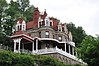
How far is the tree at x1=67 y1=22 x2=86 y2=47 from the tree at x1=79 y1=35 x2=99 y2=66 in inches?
1838

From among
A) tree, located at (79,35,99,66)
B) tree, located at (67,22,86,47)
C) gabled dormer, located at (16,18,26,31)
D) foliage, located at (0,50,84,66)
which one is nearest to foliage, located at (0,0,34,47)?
gabled dormer, located at (16,18,26,31)

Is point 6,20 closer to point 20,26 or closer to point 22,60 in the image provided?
point 20,26

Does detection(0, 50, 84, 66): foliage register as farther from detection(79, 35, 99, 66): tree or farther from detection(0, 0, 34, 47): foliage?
detection(0, 0, 34, 47): foliage

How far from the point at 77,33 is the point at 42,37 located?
81.0 ft

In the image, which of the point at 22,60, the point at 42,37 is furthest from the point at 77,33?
the point at 22,60

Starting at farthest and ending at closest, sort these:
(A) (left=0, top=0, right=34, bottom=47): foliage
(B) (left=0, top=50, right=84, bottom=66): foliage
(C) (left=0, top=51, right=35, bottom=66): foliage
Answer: (A) (left=0, top=0, right=34, bottom=47): foliage
(B) (left=0, top=50, right=84, bottom=66): foliage
(C) (left=0, top=51, right=35, bottom=66): foliage

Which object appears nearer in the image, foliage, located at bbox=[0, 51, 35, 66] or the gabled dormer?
foliage, located at bbox=[0, 51, 35, 66]

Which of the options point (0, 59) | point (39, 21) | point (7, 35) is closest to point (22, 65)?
point (0, 59)

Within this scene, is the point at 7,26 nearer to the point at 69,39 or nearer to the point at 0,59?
the point at 69,39

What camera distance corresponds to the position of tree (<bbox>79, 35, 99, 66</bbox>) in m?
27.0

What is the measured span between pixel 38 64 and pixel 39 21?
51.1 ft

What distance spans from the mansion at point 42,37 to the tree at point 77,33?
16850mm

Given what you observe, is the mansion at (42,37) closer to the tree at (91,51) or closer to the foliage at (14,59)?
the foliage at (14,59)

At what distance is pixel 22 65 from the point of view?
1512 inches
